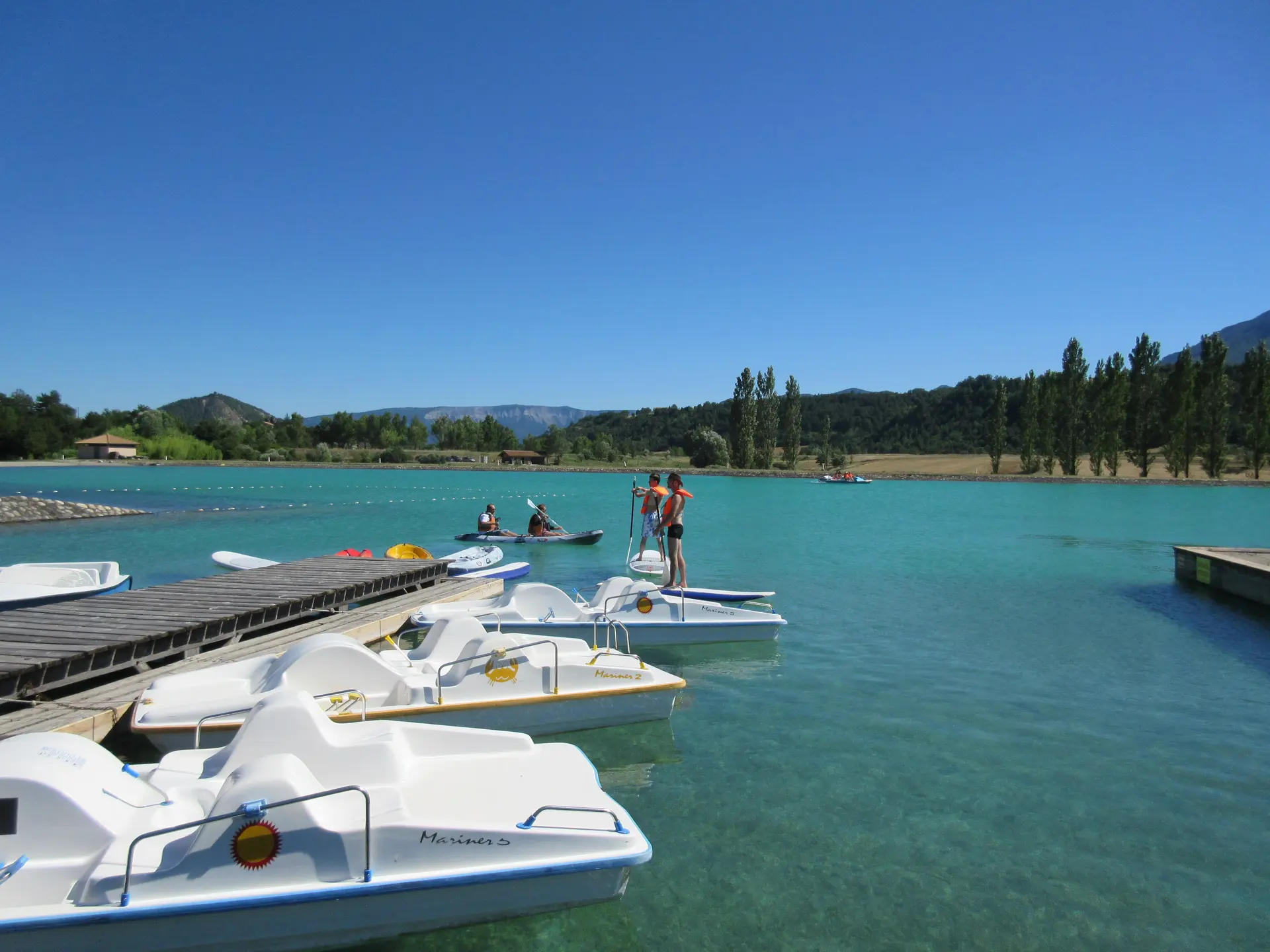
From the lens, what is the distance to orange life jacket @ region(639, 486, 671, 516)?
1706 centimetres

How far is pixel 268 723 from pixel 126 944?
56.5 inches

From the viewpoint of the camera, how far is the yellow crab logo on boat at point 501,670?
27.2 ft

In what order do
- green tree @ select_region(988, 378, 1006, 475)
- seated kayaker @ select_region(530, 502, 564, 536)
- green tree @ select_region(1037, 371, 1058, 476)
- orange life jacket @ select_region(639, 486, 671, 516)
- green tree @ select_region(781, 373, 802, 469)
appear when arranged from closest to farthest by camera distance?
orange life jacket @ select_region(639, 486, 671, 516) → seated kayaker @ select_region(530, 502, 564, 536) → green tree @ select_region(1037, 371, 1058, 476) → green tree @ select_region(988, 378, 1006, 475) → green tree @ select_region(781, 373, 802, 469)

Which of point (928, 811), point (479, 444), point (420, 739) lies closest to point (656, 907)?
point (420, 739)

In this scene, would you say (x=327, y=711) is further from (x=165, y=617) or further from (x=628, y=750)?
(x=165, y=617)

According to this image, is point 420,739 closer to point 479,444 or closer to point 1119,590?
point 1119,590

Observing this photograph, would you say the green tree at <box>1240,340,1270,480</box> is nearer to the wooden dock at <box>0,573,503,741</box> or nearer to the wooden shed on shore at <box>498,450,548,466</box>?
the wooden shed on shore at <box>498,450,548,466</box>

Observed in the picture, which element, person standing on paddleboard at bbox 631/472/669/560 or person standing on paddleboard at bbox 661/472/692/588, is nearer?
person standing on paddleboard at bbox 661/472/692/588

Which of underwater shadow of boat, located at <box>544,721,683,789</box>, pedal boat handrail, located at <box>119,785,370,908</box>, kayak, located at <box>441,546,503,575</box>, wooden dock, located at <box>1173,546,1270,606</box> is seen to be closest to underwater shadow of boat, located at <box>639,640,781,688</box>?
underwater shadow of boat, located at <box>544,721,683,789</box>

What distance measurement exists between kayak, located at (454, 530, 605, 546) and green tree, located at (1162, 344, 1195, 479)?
70.5m

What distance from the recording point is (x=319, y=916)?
4625 millimetres

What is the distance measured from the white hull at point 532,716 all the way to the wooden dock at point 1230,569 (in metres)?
15.4

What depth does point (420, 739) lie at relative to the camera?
622 cm

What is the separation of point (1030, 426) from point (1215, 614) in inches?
2914
